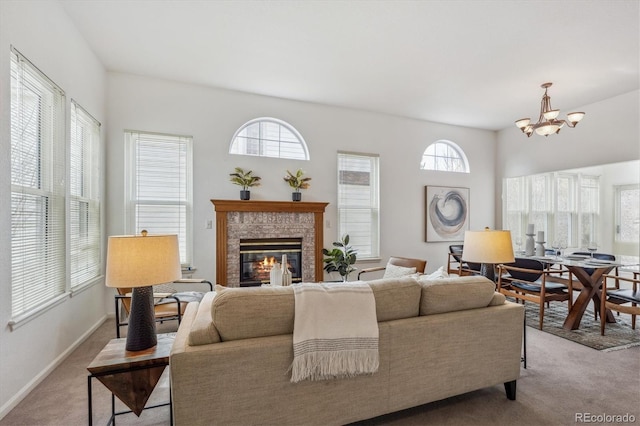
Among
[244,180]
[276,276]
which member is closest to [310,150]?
[244,180]

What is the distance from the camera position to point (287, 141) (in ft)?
16.3

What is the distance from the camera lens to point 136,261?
1710mm

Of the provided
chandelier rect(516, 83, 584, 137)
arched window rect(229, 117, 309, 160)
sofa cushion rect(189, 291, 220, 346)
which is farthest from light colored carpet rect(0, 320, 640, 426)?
arched window rect(229, 117, 309, 160)

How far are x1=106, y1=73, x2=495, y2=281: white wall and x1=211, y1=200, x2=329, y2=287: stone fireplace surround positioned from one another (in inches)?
8.8

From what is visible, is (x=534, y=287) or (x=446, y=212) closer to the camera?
(x=534, y=287)

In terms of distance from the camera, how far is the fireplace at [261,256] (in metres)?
4.52

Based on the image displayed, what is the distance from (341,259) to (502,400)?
2726 mm

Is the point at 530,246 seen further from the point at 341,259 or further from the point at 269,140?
the point at 269,140

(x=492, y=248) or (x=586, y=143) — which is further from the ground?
(x=586, y=143)

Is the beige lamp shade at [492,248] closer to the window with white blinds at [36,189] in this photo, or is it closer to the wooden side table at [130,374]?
the wooden side table at [130,374]

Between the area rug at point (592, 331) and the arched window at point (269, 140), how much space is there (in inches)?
150

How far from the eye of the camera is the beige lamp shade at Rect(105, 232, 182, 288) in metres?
1.69

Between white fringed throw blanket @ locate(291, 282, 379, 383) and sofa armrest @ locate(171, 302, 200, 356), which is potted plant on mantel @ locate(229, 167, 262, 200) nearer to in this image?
sofa armrest @ locate(171, 302, 200, 356)

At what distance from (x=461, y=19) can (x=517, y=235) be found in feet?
14.8
